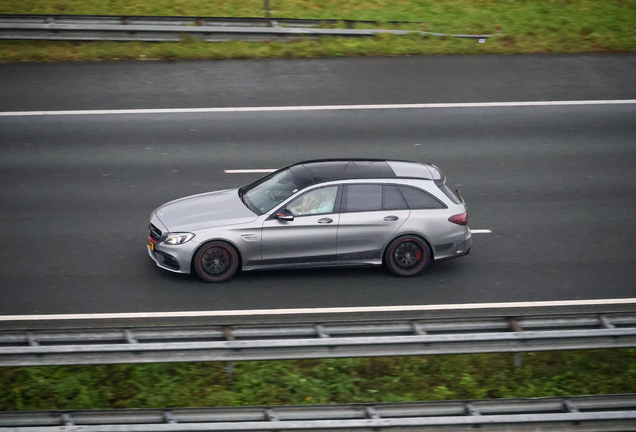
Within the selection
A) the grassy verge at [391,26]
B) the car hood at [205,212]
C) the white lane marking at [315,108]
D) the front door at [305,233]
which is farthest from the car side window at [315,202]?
the grassy verge at [391,26]

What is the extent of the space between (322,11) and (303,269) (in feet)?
40.4

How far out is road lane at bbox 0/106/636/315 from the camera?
10344 millimetres

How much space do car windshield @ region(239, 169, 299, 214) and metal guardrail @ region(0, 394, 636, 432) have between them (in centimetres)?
406

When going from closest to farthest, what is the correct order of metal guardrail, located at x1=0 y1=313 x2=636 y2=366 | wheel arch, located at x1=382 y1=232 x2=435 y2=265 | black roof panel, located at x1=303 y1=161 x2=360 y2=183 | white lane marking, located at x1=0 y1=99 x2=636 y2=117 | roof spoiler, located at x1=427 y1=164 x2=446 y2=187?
metal guardrail, located at x1=0 y1=313 x2=636 y2=366, wheel arch, located at x1=382 y1=232 x2=435 y2=265, black roof panel, located at x1=303 y1=161 x2=360 y2=183, roof spoiler, located at x1=427 y1=164 x2=446 y2=187, white lane marking, located at x1=0 y1=99 x2=636 y2=117

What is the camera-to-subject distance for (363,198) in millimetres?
10750

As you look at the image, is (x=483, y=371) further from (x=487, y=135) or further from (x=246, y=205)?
(x=487, y=135)

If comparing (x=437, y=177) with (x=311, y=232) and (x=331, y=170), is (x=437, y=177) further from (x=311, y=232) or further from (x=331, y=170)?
(x=311, y=232)

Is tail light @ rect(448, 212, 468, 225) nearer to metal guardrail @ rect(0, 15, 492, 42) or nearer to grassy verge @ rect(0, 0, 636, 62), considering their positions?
grassy verge @ rect(0, 0, 636, 62)

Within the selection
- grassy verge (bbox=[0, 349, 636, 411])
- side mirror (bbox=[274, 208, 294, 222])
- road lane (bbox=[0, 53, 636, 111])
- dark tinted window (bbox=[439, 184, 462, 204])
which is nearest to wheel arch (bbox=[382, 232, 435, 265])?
dark tinted window (bbox=[439, 184, 462, 204])

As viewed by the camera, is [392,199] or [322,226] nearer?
[322,226]

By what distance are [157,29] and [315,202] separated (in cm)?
1061

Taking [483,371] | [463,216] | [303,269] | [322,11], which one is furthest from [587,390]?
[322,11]

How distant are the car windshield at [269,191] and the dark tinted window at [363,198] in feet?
2.55

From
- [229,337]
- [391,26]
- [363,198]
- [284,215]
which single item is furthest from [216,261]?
[391,26]
